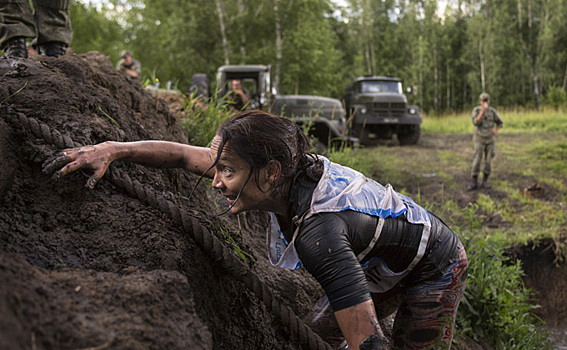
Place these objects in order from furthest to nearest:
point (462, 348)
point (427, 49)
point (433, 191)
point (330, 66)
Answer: point (427, 49) → point (330, 66) → point (433, 191) → point (462, 348)

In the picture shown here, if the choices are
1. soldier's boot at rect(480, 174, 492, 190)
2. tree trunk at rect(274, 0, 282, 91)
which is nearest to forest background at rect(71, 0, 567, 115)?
tree trunk at rect(274, 0, 282, 91)

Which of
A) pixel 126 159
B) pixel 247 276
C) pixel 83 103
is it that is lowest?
pixel 247 276

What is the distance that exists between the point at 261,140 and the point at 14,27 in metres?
2.39

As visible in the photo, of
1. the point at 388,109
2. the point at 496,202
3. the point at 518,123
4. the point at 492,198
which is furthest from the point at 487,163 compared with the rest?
the point at 518,123

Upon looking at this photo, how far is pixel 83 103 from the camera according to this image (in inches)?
107

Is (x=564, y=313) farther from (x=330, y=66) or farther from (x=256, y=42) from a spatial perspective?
(x=330, y=66)

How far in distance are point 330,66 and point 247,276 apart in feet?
83.7

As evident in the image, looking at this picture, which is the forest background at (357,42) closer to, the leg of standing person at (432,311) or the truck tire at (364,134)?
the truck tire at (364,134)

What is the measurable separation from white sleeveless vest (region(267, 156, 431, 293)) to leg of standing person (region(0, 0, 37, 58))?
229 cm

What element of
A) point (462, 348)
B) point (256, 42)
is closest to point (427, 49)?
point (256, 42)

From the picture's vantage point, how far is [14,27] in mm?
3299

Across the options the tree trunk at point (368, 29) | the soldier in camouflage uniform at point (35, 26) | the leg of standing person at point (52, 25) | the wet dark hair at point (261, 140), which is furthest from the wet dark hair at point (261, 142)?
the tree trunk at point (368, 29)

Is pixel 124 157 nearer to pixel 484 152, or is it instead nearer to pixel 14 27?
pixel 14 27

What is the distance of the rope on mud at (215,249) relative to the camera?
209 cm
